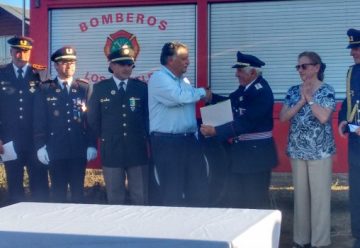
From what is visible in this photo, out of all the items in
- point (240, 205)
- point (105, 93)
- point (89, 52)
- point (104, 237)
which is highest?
point (89, 52)

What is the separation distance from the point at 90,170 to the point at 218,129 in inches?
83.9

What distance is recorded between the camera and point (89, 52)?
6.02 m

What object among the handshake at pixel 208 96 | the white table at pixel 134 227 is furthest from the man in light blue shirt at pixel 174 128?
the white table at pixel 134 227

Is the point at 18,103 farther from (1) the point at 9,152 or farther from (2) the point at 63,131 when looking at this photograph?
(2) the point at 63,131

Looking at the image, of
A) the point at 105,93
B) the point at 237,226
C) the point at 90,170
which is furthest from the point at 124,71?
the point at 237,226

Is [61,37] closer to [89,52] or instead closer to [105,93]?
[89,52]

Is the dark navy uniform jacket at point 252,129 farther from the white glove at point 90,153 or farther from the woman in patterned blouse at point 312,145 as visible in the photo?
the white glove at point 90,153

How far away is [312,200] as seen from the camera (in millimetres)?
4781

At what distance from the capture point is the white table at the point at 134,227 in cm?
165

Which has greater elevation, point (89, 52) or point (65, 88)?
point (89, 52)

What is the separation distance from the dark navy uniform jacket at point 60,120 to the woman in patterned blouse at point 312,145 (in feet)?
5.40

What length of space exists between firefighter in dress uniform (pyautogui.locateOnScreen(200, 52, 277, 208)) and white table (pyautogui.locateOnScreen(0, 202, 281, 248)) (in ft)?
8.89

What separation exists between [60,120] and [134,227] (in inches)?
136

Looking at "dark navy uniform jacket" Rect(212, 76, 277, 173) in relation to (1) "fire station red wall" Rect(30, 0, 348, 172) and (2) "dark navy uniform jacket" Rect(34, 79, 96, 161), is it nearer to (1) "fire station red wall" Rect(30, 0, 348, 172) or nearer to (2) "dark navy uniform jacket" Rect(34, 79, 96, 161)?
(1) "fire station red wall" Rect(30, 0, 348, 172)
